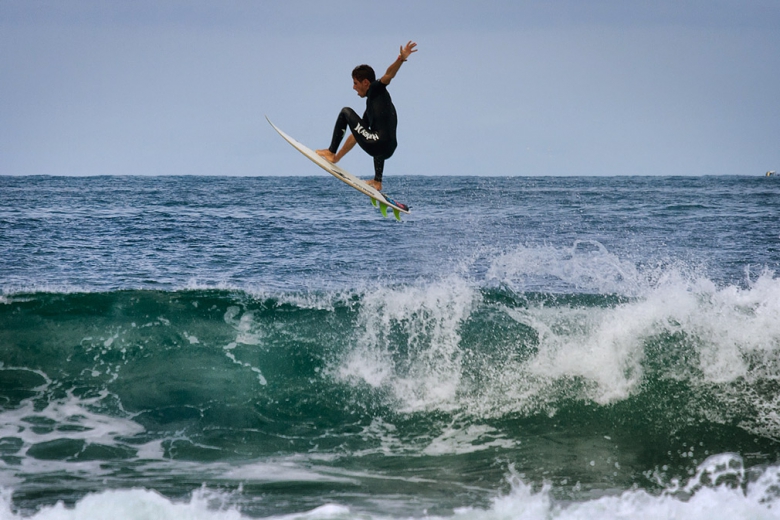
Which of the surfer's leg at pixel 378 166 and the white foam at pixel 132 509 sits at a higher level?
the surfer's leg at pixel 378 166

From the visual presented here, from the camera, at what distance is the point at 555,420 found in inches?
293

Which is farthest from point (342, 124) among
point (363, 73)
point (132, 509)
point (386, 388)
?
point (132, 509)

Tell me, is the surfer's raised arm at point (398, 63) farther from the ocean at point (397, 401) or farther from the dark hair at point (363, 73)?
the ocean at point (397, 401)

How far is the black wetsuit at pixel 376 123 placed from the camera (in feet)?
25.4

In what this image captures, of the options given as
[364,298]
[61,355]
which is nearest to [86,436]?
[61,355]

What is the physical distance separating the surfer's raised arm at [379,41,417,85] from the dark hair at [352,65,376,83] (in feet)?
0.68

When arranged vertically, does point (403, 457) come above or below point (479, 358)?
below

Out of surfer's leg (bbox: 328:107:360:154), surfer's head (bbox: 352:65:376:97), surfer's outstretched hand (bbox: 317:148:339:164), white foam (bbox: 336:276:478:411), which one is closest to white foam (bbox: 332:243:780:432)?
white foam (bbox: 336:276:478:411)

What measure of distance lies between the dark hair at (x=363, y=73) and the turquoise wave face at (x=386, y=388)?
312cm

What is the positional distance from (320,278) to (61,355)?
6.06m

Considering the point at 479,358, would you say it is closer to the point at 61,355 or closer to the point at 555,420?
the point at 555,420

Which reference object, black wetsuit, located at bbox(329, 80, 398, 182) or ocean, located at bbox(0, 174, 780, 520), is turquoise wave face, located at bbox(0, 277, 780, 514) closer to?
ocean, located at bbox(0, 174, 780, 520)

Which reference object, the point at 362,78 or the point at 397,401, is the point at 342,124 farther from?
the point at 397,401

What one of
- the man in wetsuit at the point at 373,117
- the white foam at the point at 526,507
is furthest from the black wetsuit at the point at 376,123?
the white foam at the point at 526,507
